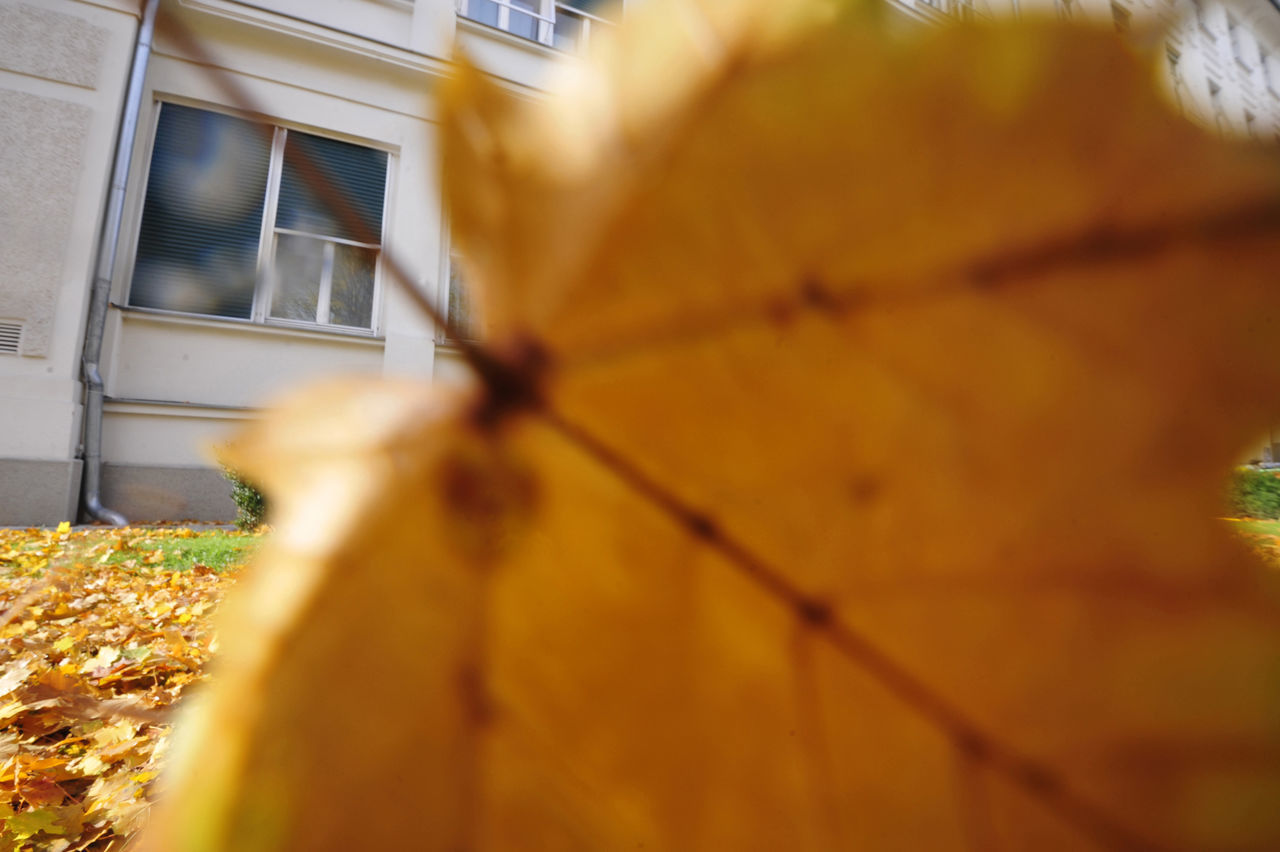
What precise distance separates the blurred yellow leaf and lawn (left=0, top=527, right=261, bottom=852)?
2.6 inches

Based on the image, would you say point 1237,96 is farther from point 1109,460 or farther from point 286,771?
point 286,771

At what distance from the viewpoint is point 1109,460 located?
87 mm

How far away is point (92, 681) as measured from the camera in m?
0.72

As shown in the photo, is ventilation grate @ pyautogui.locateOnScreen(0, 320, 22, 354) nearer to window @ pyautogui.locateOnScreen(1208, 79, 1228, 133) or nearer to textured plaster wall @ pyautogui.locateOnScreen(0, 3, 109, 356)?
textured plaster wall @ pyautogui.locateOnScreen(0, 3, 109, 356)

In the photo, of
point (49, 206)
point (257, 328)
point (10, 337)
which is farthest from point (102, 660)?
point (257, 328)

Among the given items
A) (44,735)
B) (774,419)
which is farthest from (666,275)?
(44,735)

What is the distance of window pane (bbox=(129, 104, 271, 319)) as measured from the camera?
0.51ft

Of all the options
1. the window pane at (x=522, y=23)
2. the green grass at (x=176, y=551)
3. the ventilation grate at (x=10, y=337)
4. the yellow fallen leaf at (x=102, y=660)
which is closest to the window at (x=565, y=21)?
the window pane at (x=522, y=23)

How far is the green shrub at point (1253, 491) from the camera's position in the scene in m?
0.09

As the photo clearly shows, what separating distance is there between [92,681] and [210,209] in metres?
0.71

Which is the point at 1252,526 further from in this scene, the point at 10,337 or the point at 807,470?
the point at 10,337

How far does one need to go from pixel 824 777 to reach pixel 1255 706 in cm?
7

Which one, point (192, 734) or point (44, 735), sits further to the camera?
point (44, 735)

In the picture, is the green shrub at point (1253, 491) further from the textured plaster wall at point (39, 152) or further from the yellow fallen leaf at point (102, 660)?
the yellow fallen leaf at point (102, 660)
